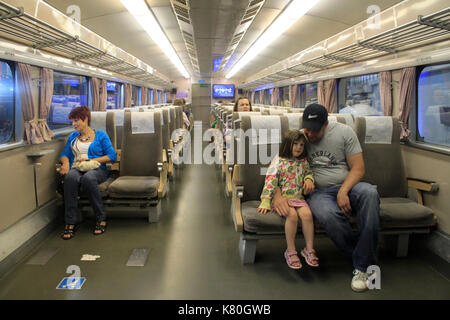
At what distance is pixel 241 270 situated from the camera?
300cm

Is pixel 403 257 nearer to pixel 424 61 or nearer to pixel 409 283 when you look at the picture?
pixel 409 283

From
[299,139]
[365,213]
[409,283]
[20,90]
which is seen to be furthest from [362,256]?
[20,90]

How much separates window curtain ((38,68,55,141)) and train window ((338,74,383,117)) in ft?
16.3

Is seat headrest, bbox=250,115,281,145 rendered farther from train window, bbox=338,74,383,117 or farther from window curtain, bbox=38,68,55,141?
train window, bbox=338,74,383,117

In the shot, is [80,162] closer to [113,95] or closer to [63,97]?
[63,97]

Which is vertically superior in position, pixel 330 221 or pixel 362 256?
pixel 330 221

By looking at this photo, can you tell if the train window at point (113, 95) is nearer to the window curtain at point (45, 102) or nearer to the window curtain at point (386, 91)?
the window curtain at point (45, 102)

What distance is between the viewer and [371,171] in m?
3.64

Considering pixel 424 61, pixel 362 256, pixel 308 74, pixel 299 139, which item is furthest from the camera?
pixel 308 74

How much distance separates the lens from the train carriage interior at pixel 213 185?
2.82 meters

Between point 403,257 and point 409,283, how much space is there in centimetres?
53

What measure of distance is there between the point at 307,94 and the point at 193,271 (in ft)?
26.2

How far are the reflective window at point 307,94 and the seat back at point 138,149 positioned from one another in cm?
572
